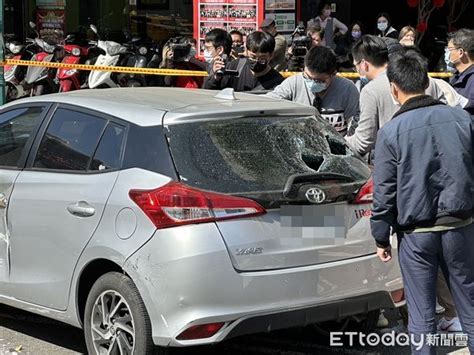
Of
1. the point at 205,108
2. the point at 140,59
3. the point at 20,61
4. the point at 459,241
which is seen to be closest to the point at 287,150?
the point at 205,108

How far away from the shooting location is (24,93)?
1266 cm

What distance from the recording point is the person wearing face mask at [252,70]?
21.5 ft

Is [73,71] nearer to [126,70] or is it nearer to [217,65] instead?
[126,70]

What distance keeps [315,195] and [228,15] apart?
26.7 ft

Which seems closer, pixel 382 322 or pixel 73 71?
pixel 382 322

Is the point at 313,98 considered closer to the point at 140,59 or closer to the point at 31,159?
the point at 31,159

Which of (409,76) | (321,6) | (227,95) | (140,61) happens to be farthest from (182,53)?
Result: (409,76)

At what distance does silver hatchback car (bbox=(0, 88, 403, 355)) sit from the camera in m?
3.76

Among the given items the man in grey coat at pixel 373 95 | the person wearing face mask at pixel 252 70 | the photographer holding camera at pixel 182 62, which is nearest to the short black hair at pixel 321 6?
the photographer holding camera at pixel 182 62

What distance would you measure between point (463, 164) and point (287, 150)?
1.01m

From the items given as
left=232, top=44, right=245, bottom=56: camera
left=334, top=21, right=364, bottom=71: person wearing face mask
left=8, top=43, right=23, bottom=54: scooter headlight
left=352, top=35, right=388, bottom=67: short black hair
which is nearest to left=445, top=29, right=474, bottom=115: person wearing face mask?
left=352, top=35, right=388, bottom=67: short black hair

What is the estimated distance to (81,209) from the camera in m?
4.18

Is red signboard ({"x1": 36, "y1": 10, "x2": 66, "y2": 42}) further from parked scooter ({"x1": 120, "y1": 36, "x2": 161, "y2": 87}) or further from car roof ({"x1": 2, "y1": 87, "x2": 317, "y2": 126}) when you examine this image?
car roof ({"x1": 2, "y1": 87, "x2": 317, "y2": 126})

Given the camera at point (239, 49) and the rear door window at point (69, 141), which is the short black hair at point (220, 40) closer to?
the camera at point (239, 49)
